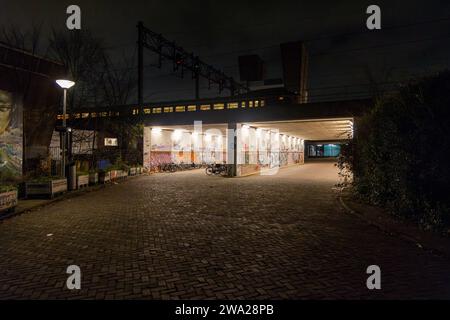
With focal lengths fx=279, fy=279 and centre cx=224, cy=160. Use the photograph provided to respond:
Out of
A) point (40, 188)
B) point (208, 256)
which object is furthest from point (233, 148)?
point (208, 256)

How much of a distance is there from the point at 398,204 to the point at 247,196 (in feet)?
18.4

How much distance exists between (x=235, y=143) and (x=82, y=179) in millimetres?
10187

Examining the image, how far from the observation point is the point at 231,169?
2039 cm

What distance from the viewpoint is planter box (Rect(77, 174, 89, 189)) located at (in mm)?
13672

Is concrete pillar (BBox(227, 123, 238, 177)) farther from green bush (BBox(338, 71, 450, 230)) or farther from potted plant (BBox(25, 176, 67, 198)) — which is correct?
green bush (BBox(338, 71, 450, 230))

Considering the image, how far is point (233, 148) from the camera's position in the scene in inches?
790

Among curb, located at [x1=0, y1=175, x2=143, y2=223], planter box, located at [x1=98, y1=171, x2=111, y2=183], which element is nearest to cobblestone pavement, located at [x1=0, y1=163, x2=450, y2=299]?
curb, located at [x1=0, y1=175, x2=143, y2=223]

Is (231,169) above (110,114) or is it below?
below

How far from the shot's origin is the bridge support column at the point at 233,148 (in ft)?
65.8

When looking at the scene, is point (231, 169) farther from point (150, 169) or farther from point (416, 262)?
point (416, 262)

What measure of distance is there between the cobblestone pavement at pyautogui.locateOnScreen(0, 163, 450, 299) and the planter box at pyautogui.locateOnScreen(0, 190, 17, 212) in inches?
28.1

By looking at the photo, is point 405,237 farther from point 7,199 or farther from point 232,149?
point 232,149

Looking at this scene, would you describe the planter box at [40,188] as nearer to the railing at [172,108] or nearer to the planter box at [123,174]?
the planter box at [123,174]

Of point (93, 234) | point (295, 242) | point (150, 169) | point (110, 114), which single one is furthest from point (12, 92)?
point (295, 242)
